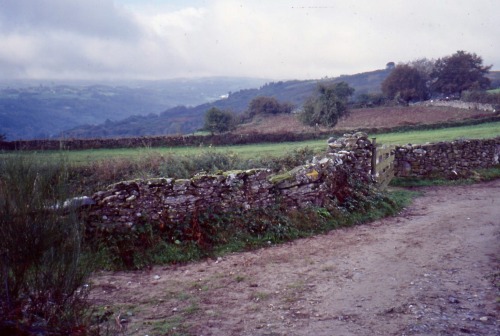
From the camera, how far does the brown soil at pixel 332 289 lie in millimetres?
5234

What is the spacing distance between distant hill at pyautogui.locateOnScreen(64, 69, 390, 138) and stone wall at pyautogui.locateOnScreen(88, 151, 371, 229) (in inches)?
2775

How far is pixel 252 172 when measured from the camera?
926cm

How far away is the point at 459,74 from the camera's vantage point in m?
77.2

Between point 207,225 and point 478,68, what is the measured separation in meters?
85.4

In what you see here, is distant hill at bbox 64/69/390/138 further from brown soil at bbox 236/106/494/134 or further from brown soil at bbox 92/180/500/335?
brown soil at bbox 92/180/500/335

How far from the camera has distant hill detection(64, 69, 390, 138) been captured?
279ft

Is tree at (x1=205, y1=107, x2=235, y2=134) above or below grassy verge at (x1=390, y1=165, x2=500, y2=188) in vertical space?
above

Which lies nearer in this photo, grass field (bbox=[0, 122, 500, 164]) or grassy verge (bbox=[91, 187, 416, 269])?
grassy verge (bbox=[91, 187, 416, 269])

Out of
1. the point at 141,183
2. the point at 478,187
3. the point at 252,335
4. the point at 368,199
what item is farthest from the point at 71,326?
the point at 478,187

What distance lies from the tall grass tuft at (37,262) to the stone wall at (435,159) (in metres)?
13.3

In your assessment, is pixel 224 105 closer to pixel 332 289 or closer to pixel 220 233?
pixel 220 233

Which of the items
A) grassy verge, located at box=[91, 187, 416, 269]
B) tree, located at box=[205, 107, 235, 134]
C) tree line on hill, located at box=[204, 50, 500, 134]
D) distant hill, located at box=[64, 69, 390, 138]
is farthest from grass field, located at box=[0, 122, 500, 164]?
distant hill, located at box=[64, 69, 390, 138]

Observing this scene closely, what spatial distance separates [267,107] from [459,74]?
1462 inches

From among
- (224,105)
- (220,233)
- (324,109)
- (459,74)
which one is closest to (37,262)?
(220,233)
